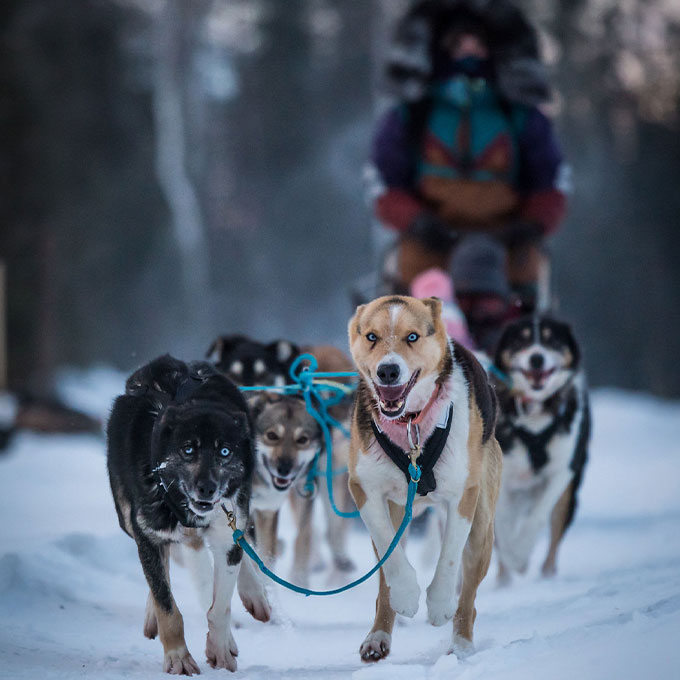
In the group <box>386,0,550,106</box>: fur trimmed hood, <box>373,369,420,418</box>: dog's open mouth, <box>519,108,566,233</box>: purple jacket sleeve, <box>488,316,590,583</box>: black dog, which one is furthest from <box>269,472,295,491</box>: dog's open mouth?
<box>386,0,550,106</box>: fur trimmed hood

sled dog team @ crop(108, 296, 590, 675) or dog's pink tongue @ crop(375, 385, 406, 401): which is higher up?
dog's pink tongue @ crop(375, 385, 406, 401)

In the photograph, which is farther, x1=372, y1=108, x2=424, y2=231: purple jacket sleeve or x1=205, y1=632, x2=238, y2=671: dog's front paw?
x1=372, y1=108, x2=424, y2=231: purple jacket sleeve

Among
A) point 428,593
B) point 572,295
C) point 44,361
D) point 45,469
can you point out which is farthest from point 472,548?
point 572,295

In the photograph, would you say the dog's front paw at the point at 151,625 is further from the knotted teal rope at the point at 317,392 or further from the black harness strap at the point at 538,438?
the black harness strap at the point at 538,438

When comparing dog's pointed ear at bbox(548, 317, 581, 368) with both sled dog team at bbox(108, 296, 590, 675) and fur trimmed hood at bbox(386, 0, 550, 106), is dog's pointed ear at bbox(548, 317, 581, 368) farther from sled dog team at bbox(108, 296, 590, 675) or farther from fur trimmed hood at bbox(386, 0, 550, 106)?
fur trimmed hood at bbox(386, 0, 550, 106)

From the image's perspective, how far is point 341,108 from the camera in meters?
16.6

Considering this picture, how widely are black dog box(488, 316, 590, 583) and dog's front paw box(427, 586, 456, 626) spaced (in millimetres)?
1499

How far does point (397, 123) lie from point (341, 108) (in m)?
12.3

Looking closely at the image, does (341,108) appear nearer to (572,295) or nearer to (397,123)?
(572,295)

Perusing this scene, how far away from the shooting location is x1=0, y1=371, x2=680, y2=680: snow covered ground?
6.59 ft

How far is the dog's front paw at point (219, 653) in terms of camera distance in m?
2.19

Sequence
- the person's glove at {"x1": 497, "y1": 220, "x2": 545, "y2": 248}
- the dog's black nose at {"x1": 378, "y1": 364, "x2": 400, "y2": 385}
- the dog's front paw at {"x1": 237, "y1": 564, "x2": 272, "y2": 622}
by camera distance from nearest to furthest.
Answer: the dog's black nose at {"x1": 378, "y1": 364, "x2": 400, "y2": 385} < the dog's front paw at {"x1": 237, "y1": 564, "x2": 272, "y2": 622} < the person's glove at {"x1": 497, "y1": 220, "x2": 545, "y2": 248}

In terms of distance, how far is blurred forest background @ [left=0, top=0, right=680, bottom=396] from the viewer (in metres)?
14.1

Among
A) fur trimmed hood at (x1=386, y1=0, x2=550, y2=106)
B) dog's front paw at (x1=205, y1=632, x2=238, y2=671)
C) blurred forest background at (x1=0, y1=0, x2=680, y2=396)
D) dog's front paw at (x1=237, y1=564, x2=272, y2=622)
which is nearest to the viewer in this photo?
dog's front paw at (x1=205, y1=632, x2=238, y2=671)
